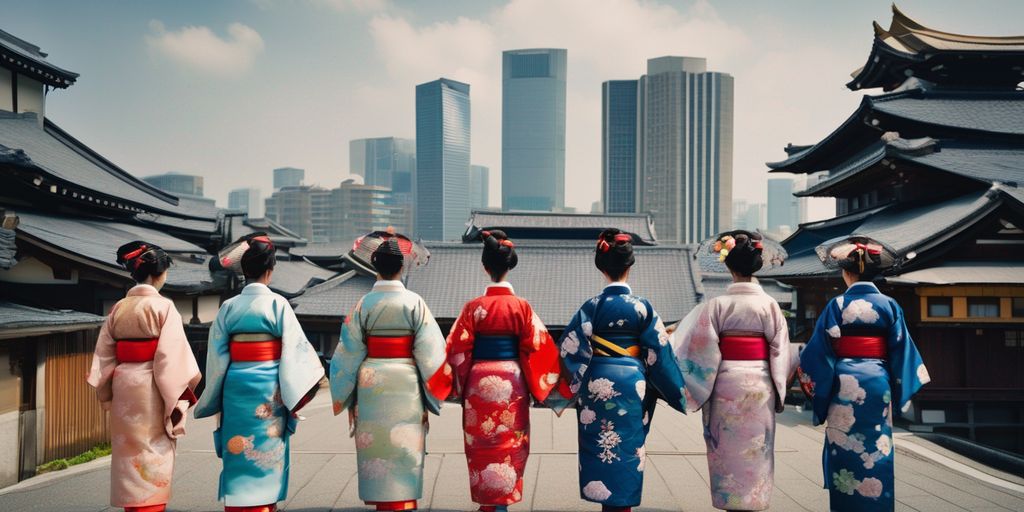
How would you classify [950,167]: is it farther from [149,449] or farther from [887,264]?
[149,449]

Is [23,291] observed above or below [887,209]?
below

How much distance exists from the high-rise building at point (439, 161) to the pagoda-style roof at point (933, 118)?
552ft

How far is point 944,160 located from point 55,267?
14.2 metres

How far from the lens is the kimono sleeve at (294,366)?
14.6 feet

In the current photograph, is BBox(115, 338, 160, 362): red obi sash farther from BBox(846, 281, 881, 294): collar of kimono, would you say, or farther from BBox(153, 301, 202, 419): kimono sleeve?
BBox(846, 281, 881, 294): collar of kimono

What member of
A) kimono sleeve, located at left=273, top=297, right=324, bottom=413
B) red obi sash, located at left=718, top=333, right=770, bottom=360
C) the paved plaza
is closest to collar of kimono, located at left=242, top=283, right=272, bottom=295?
kimono sleeve, located at left=273, top=297, right=324, bottom=413

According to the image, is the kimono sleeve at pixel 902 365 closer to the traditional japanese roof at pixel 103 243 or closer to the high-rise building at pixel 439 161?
the traditional japanese roof at pixel 103 243

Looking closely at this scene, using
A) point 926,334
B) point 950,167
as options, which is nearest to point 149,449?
point 926,334

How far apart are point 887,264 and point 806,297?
10026 millimetres

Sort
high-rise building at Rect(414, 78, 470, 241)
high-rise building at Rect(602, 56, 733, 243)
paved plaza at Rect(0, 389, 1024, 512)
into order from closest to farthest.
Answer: paved plaza at Rect(0, 389, 1024, 512)
high-rise building at Rect(602, 56, 733, 243)
high-rise building at Rect(414, 78, 470, 241)

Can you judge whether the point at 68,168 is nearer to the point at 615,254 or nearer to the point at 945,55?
the point at 615,254

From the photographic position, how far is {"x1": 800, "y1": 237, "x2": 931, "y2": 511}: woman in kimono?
4492 millimetres

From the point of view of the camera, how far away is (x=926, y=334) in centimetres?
970

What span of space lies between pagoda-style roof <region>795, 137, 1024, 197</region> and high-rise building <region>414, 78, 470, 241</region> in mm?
169651
